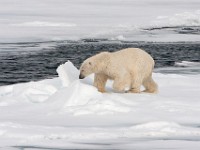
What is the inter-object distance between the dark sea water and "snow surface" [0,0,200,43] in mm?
1312

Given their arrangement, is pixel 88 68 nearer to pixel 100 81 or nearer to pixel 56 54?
pixel 100 81

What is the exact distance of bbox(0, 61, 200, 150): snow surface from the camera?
18.1 ft

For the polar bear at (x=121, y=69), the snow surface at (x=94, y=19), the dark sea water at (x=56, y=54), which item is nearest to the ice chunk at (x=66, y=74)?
the polar bear at (x=121, y=69)

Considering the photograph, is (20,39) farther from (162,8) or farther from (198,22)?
(162,8)

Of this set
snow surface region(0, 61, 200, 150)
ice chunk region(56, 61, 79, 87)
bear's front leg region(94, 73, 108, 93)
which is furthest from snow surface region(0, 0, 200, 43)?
snow surface region(0, 61, 200, 150)

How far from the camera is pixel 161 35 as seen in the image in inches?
800

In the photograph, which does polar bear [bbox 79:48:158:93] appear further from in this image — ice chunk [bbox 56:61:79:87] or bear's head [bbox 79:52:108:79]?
ice chunk [bbox 56:61:79:87]

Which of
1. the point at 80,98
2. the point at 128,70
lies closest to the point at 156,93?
the point at 128,70

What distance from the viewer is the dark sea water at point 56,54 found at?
40.7ft

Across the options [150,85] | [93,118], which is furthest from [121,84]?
[93,118]

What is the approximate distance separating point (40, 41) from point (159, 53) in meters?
4.16

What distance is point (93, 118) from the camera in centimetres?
652

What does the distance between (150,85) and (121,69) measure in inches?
28.8

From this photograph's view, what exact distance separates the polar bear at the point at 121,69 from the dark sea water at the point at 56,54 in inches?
136
